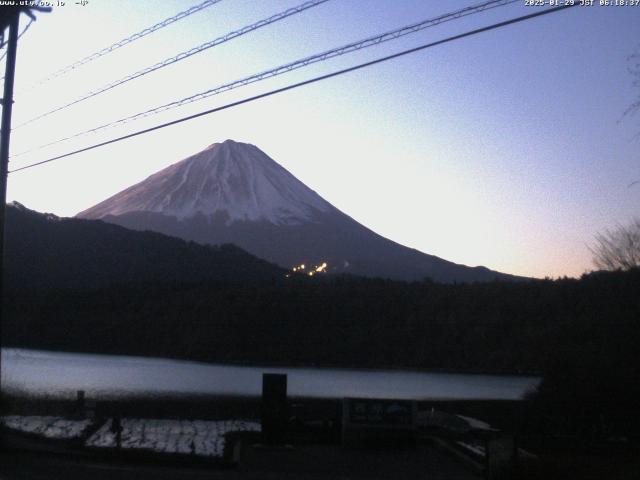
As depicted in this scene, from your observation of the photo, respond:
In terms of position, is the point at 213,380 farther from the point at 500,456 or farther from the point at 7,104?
the point at 500,456

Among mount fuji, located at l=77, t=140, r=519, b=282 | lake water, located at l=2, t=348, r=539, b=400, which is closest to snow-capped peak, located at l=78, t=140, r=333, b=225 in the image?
mount fuji, located at l=77, t=140, r=519, b=282

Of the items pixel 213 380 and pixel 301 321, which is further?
pixel 301 321

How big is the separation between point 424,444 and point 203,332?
111ft

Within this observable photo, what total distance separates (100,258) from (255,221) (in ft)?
137

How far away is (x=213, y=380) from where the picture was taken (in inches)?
1460

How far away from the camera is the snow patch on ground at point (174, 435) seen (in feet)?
→ 58.5

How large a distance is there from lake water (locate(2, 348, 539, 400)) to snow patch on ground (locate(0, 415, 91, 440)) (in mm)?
6124

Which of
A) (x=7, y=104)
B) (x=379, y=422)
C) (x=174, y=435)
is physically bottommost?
(x=174, y=435)

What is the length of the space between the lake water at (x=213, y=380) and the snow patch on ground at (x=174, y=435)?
746cm

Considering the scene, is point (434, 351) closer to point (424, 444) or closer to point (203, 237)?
point (424, 444)

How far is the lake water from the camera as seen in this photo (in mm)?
33062

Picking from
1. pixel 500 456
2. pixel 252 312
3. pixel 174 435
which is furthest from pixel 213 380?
pixel 500 456

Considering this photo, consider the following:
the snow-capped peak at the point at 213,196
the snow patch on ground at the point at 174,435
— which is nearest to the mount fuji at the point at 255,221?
the snow-capped peak at the point at 213,196

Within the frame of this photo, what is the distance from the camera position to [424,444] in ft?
63.4
